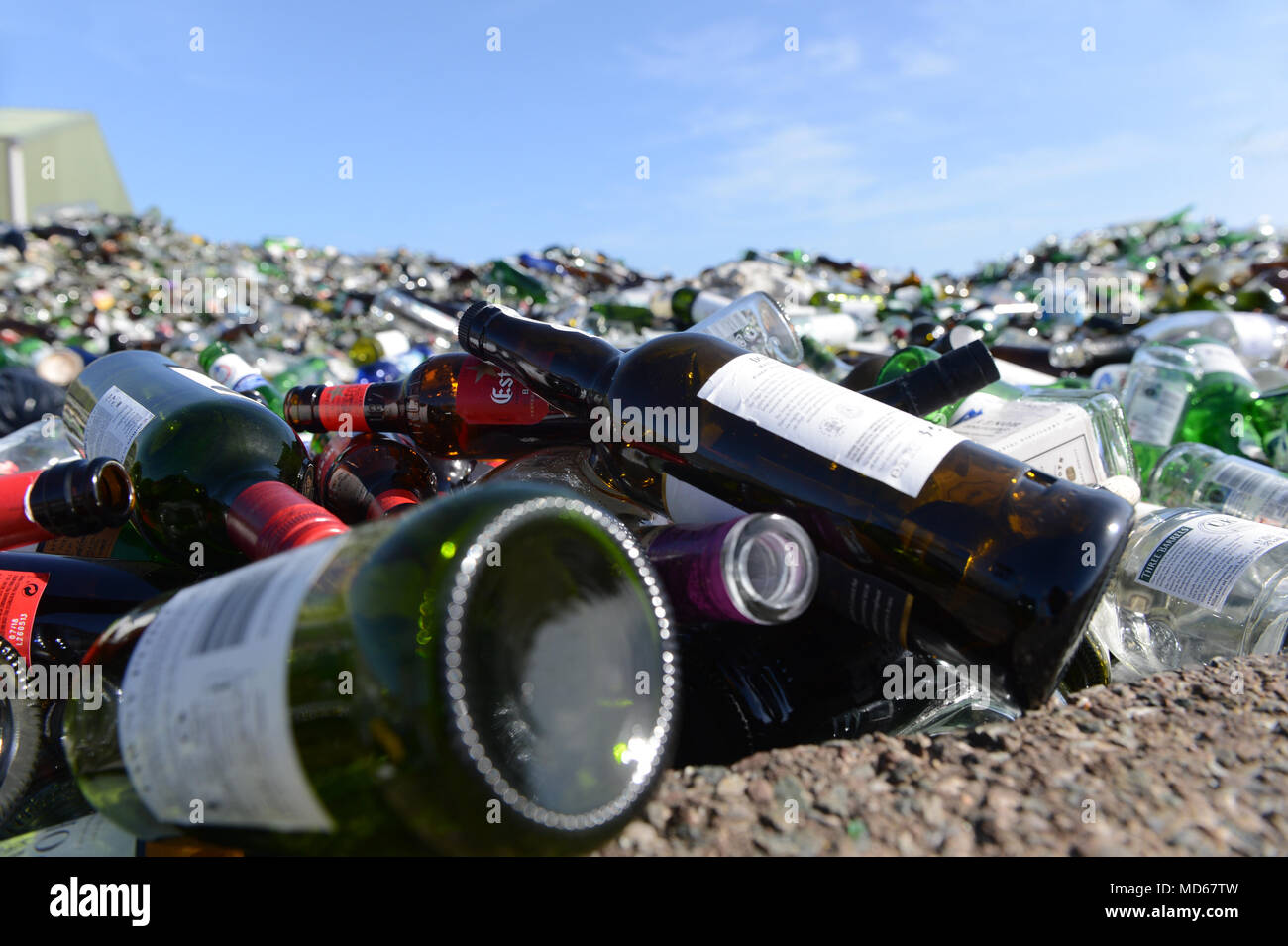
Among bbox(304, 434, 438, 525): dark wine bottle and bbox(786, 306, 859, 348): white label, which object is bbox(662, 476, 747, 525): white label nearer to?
bbox(304, 434, 438, 525): dark wine bottle

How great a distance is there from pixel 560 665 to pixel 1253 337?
11.8 ft

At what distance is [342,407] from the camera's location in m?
1.39

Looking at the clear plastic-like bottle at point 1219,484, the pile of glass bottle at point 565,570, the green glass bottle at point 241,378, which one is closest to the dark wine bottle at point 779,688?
the pile of glass bottle at point 565,570

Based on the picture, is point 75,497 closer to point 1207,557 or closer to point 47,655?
point 47,655

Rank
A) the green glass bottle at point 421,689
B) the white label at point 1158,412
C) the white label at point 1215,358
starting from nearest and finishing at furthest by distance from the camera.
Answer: the green glass bottle at point 421,689
the white label at point 1158,412
the white label at point 1215,358

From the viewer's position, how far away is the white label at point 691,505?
3.37 ft

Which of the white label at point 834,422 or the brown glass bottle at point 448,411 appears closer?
the white label at point 834,422

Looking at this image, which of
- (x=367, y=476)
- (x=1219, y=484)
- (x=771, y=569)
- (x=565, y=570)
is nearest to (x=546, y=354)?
(x=367, y=476)

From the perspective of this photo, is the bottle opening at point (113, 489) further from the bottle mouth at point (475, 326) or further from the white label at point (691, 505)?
the white label at point (691, 505)

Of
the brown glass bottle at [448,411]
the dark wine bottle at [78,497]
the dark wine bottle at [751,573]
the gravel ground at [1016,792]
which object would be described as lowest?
the gravel ground at [1016,792]

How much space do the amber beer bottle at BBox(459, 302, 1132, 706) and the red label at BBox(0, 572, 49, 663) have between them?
788mm

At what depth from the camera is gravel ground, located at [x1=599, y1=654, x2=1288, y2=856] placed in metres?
0.65
